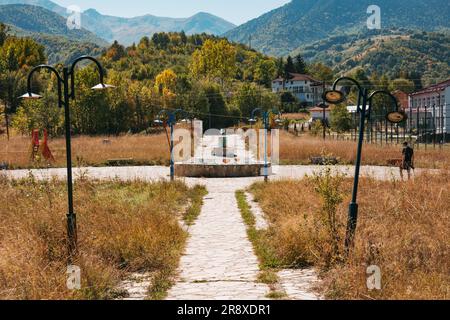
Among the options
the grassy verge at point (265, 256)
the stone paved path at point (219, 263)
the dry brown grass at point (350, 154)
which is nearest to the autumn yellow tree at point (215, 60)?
the dry brown grass at point (350, 154)

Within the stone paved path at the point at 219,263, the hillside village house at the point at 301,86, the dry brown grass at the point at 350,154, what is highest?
the hillside village house at the point at 301,86

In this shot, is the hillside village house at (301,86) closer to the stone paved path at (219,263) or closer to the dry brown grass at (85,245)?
the stone paved path at (219,263)

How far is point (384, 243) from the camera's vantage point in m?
7.12

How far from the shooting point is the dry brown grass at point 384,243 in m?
5.79

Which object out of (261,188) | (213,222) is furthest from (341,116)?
(213,222)

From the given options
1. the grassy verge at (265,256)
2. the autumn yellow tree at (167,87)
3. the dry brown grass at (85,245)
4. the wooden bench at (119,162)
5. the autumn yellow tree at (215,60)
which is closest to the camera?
the dry brown grass at (85,245)

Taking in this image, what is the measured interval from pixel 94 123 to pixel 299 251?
41.9 metres

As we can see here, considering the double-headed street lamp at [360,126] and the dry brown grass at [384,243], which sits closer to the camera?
the dry brown grass at [384,243]

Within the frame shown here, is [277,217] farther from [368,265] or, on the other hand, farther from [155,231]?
[368,265]

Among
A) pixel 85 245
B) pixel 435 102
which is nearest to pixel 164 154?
pixel 85 245

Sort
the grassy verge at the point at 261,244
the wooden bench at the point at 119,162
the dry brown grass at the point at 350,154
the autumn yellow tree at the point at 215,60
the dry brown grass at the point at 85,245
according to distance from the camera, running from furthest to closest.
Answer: the autumn yellow tree at the point at 215,60, the wooden bench at the point at 119,162, the dry brown grass at the point at 350,154, the grassy verge at the point at 261,244, the dry brown grass at the point at 85,245

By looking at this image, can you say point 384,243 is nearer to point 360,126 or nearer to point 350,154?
point 360,126

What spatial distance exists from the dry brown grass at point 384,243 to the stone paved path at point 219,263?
1.99 feet

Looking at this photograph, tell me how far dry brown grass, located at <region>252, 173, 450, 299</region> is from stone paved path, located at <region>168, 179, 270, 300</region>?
23.9 inches
